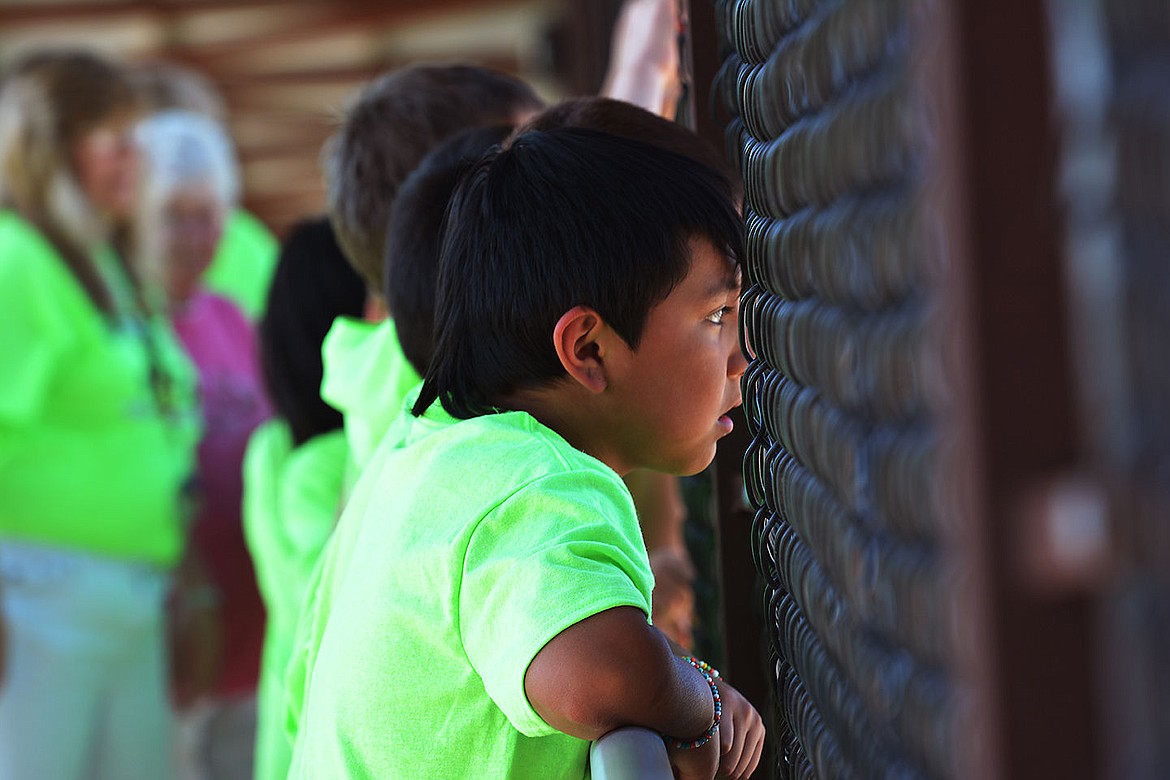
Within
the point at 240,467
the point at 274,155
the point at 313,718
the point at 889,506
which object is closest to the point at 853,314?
the point at 889,506

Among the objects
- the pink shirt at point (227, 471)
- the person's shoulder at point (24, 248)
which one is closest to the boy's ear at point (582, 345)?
the pink shirt at point (227, 471)

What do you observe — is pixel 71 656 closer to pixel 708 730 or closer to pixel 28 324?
pixel 28 324

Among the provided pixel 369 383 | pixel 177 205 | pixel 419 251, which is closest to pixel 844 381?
pixel 419 251

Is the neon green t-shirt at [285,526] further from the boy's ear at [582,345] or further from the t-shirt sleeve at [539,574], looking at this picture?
the t-shirt sleeve at [539,574]

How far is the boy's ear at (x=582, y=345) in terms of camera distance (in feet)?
4.39

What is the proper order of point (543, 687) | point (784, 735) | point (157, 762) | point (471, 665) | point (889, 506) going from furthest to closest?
1. point (157, 762)
2. point (784, 735)
3. point (471, 665)
4. point (543, 687)
5. point (889, 506)

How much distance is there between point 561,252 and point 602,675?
0.42 meters

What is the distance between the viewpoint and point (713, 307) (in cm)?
140

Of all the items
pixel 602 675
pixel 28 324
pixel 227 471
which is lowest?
pixel 227 471

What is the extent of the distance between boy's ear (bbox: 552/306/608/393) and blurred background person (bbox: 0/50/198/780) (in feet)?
8.18

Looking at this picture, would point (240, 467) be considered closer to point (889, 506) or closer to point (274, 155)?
point (889, 506)

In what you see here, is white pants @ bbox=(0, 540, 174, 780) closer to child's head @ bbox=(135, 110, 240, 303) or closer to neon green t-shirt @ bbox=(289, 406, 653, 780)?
child's head @ bbox=(135, 110, 240, 303)

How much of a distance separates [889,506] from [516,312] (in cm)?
64

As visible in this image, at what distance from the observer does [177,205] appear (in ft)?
13.3
